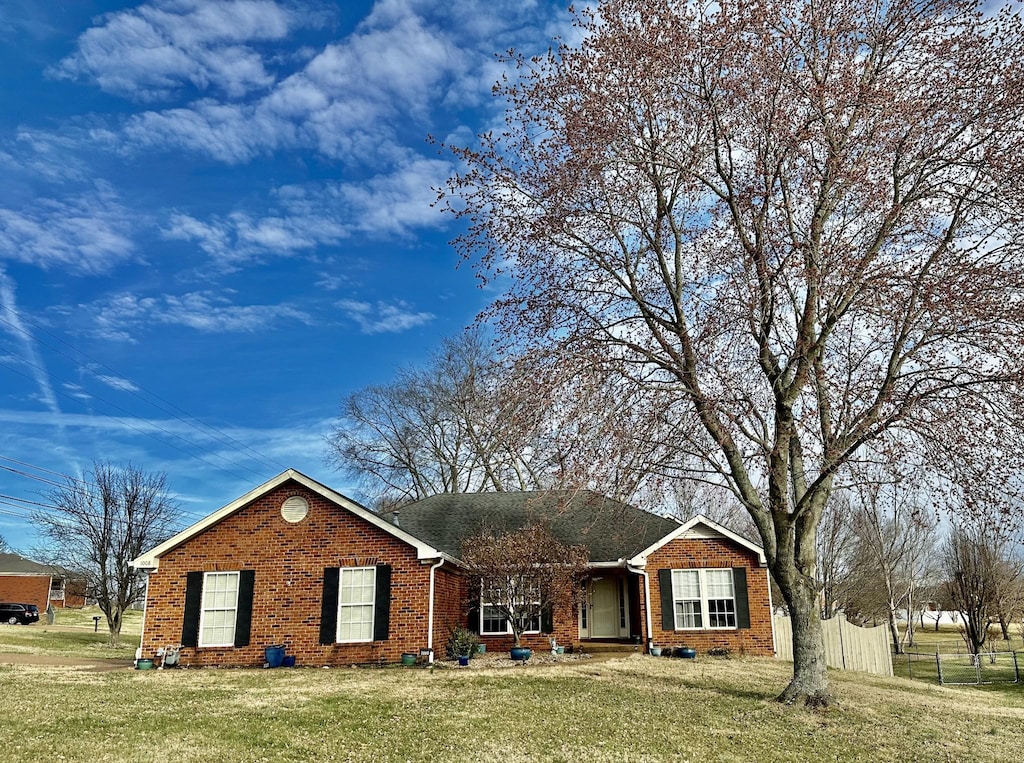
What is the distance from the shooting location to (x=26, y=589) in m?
56.9

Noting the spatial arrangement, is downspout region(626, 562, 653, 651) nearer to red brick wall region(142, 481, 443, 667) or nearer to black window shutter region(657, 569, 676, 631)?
black window shutter region(657, 569, 676, 631)

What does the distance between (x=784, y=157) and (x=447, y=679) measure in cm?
1171

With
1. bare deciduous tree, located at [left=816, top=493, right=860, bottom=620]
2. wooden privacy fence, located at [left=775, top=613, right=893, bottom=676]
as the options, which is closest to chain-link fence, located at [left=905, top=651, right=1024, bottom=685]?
wooden privacy fence, located at [left=775, top=613, right=893, bottom=676]

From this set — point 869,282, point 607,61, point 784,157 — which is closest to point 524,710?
point 869,282

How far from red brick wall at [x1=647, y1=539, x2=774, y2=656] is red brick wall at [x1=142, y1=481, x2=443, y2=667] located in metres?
7.01

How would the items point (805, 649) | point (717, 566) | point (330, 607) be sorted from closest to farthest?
point (805, 649) → point (330, 607) → point (717, 566)

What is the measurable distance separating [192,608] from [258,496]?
3052mm

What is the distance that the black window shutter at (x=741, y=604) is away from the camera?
2144cm

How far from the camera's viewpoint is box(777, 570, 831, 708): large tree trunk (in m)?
13.1

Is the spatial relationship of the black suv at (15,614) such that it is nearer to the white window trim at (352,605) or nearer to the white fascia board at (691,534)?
the white window trim at (352,605)

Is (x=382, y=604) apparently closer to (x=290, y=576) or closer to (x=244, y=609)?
(x=290, y=576)

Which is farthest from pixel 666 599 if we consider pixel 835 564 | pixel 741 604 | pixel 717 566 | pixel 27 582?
pixel 27 582

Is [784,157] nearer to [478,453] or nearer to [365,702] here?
[365,702]

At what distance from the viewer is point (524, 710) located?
11953 millimetres
